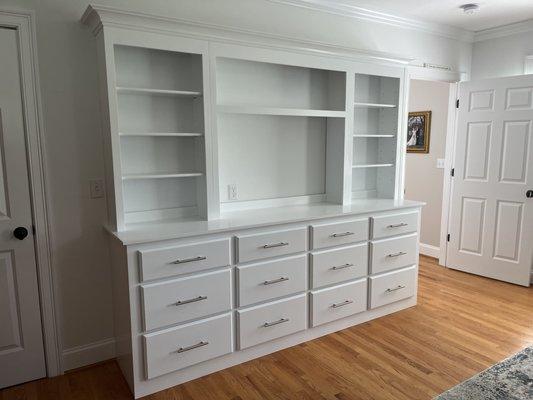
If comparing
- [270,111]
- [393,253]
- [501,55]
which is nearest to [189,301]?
[270,111]

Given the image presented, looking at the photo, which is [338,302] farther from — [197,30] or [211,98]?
[197,30]

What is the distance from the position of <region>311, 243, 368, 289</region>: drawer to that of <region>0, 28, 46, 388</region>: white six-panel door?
6.04 feet

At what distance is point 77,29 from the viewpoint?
93.6 inches

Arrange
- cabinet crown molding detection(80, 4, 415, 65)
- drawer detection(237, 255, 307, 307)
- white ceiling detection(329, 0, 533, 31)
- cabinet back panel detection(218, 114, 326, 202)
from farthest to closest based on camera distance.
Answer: white ceiling detection(329, 0, 533, 31) < cabinet back panel detection(218, 114, 326, 202) < drawer detection(237, 255, 307, 307) < cabinet crown molding detection(80, 4, 415, 65)

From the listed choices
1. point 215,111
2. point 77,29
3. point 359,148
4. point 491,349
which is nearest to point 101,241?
point 215,111

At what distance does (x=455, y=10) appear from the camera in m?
3.54

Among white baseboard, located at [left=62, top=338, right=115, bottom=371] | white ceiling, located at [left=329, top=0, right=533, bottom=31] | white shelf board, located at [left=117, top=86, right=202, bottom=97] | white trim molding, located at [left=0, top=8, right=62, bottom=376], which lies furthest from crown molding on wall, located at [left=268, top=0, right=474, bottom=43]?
white baseboard, located at [left=62, top=338, right=115, bottom=371]

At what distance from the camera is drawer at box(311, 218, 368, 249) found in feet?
9.33

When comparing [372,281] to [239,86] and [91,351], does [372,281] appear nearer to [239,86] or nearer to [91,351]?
[239,86]

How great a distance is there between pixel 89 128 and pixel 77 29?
59cm

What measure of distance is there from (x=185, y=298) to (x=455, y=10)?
3.38 meters

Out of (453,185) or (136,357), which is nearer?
(136,357)

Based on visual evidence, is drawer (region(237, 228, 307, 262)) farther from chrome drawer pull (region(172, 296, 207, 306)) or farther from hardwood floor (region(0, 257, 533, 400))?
hardwood floor (region(0, 257, 533, 400))

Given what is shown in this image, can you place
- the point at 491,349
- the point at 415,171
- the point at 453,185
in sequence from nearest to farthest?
the point at 491,349 < the point at 453,185 < the point at 415,171
